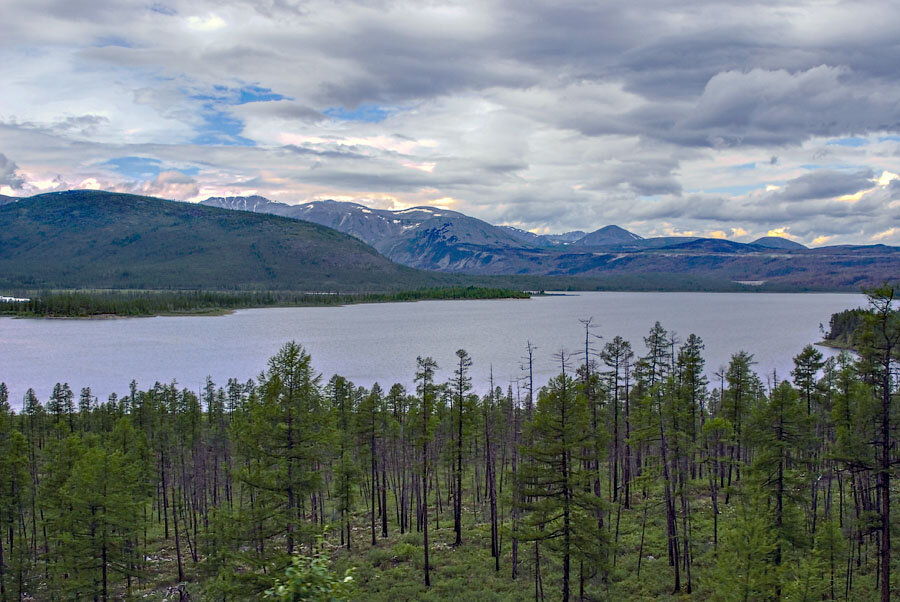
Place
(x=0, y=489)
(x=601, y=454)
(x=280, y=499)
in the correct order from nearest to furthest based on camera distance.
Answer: (x=280, y=499) → (x=0, y=489) → (x=601, y=454)

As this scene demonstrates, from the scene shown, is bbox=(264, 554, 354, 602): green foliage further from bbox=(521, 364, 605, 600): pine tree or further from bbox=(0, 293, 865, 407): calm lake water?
A: bbox=(0, 293, 865, 407): calm lake water

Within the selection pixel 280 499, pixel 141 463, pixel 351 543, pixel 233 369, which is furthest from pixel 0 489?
pixel 233 369

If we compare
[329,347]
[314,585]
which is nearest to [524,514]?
[314,585]

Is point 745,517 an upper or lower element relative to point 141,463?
upper

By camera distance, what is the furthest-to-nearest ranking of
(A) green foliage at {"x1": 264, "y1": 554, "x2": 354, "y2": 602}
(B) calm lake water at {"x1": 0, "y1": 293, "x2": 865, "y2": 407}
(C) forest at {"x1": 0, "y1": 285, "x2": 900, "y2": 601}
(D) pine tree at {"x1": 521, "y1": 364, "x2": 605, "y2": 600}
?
(B) calm lake water at {"x1": 0, "y1": 293, "x2": 865, "y2": 407}
(D) pine tree at {"x1": 521, "y1": 364, "x2": 605, "y2": 600}
(C) forest at {"x1": 0, "y1": 285, "x2": 900, "y2": 601}
(A) green foliage at {"x1": 264, "y1": 554, "x2": 354, "y2": 602}

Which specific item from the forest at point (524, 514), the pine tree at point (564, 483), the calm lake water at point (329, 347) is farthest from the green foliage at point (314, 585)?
the calm lake water at point (329, 347)

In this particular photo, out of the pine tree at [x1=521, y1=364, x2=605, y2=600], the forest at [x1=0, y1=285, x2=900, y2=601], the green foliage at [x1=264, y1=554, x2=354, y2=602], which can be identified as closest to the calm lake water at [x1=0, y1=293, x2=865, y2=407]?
the forest at [x1=0, y1=285, x2=900, y2=601]

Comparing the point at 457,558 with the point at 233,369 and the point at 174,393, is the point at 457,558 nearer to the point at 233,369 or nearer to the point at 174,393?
the point at 174,393

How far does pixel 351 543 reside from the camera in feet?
136

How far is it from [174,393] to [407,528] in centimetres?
2998

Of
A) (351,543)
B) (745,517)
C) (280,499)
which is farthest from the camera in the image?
(351,543)

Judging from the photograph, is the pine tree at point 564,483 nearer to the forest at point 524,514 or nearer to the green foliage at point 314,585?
the forest at point 524,514

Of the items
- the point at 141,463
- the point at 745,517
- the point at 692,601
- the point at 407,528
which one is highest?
the point at 745,517

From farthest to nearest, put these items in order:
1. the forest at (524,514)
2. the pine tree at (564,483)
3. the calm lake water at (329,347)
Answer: the calm lake water at (329,347)
the pine tree at (564,483)
the forest at (524,514)
